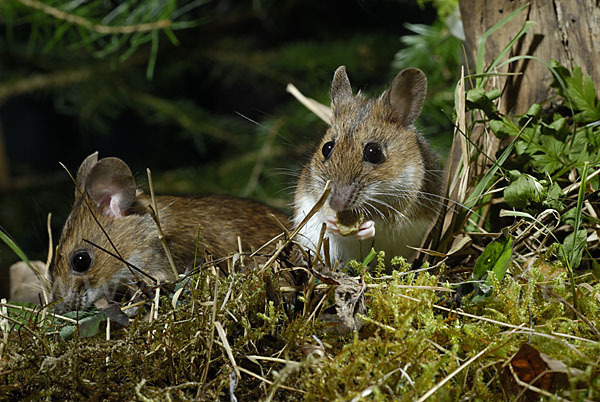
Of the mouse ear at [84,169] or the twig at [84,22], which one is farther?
the twig at [84,22]

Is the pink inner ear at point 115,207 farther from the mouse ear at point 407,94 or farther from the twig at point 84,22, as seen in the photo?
the twig at point 84,22

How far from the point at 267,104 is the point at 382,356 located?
4.95 metres

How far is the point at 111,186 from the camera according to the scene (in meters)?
2.16

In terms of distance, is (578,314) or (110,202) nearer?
(578,314)

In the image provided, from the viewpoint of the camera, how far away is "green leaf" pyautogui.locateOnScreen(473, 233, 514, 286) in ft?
5.15

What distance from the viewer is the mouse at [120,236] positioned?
2.08 metres

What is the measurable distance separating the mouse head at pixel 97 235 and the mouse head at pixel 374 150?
747 millimetres

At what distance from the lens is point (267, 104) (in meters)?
6.01

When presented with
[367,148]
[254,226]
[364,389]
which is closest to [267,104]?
[254,226]

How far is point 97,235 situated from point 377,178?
109 cm

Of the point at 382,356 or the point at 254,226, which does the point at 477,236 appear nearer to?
the point at 382,356

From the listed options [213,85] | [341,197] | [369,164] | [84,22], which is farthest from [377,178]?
[213,85]

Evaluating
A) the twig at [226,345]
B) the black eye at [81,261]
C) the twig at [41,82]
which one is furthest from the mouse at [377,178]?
the twig at [41,82]

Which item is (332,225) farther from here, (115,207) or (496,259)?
(115,207)
